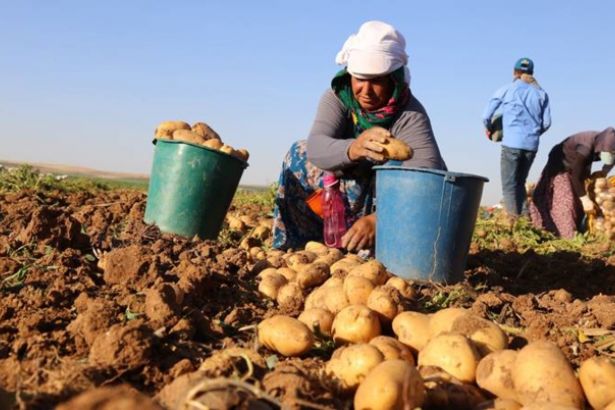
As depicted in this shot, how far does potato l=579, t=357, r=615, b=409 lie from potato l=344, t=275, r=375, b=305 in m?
1.03

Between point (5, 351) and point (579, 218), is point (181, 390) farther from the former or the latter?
point (579, 218)

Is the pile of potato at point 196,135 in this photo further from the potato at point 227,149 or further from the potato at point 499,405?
the potato at point 499,405

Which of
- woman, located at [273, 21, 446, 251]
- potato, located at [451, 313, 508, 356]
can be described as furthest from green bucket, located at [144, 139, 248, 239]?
potato, located at [451, 313, 508, 356]

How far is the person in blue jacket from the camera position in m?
8.80

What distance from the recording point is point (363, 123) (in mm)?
4664

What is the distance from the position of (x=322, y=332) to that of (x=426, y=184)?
142 centimetres

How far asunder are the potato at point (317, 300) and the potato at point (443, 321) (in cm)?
58

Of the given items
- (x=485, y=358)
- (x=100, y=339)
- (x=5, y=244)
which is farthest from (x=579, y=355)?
(x=5, y=244)

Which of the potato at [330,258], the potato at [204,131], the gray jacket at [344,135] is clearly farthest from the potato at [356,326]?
the potato at [204,131]

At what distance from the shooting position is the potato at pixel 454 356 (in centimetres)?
211

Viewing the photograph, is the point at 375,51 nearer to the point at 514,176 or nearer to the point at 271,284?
the point at 271,284

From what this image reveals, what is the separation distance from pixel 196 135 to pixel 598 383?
3.57m

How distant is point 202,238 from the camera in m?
4.83

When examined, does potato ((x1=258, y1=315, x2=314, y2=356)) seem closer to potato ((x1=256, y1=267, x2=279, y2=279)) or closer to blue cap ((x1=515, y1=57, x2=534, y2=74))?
potato ((x1=256, y1=267, x2=279, y2=279))
